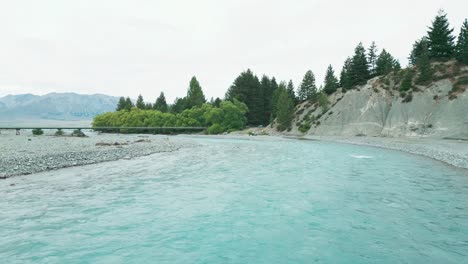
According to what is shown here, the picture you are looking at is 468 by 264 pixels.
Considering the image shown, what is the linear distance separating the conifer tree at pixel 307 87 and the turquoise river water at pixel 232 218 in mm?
101721

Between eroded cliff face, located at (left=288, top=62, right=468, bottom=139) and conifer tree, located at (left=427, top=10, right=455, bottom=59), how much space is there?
39.4ft

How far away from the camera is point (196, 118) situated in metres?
132

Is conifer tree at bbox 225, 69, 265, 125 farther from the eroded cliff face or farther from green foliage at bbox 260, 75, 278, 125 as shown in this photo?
the eroded cliff face

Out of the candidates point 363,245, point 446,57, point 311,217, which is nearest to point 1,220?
point 311,217

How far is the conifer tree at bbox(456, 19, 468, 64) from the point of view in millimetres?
81188

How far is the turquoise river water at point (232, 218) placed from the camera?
407 inches

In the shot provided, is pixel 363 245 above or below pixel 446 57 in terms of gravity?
below

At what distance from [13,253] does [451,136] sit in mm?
73586

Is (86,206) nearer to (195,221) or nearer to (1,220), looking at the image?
(1,220)

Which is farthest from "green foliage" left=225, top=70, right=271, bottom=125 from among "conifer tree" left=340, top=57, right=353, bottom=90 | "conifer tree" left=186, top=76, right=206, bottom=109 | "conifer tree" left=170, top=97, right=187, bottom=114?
"conifer tree" left=340, top=57, right=353, bottom=90

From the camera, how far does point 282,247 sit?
1097cm

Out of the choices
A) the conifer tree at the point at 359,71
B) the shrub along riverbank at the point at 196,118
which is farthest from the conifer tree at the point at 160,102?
the conifer tree at the point at 359,71

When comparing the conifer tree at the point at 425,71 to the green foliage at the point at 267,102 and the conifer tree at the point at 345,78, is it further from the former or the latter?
the green foliage at the point at 267,102

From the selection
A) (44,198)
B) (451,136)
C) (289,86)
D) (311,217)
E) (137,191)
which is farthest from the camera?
(289,86)
